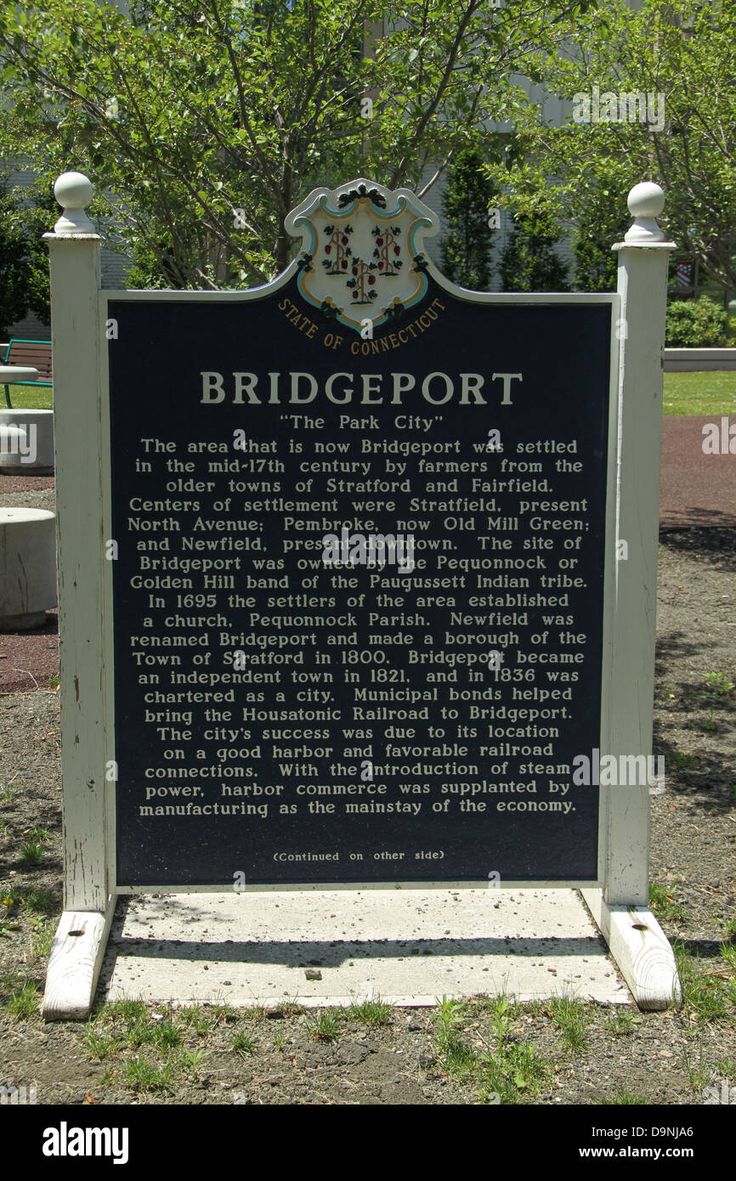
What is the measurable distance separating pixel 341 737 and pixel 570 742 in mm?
719

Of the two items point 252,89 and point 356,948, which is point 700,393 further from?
point 356,948

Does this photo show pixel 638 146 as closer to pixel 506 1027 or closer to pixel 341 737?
pixel 341 737

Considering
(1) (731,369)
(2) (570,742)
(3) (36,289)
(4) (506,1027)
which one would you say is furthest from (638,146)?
(3) (36,289)

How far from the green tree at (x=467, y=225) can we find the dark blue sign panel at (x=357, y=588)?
2326 cm

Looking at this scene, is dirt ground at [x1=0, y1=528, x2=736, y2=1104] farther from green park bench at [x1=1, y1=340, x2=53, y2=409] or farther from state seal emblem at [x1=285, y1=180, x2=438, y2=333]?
green park bench at [x1=1, y1=340, x2=53, y2=409]

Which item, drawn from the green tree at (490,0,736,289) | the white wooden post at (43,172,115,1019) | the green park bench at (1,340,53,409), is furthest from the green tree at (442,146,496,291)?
the white wooden post at (43,172,115,1019)

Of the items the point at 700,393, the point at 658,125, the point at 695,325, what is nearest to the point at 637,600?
the point at 658,125

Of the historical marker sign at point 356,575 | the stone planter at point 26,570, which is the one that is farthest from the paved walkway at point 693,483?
the historical marker sign at point 356,575

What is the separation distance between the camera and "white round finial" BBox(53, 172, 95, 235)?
3689mm

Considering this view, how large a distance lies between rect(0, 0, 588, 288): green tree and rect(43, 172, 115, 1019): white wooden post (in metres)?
2.13

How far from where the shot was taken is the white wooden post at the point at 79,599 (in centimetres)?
368

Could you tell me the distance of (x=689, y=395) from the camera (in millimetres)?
21266

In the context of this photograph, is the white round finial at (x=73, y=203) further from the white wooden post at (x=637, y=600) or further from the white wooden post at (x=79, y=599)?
the white wooden post at (x=637, y=600)

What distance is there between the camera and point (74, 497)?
12.3 feet
